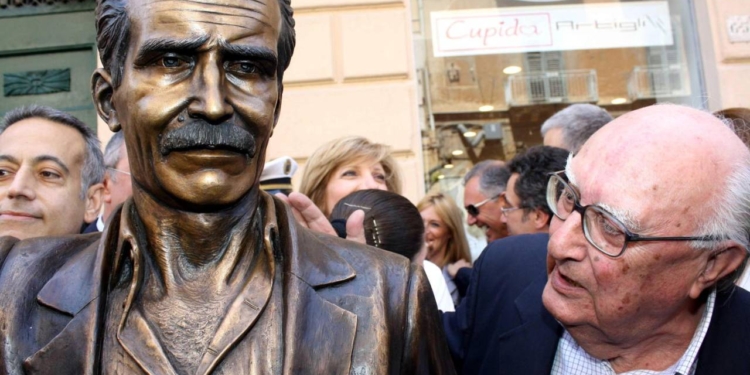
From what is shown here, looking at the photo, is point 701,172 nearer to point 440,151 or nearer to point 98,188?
point 98,188

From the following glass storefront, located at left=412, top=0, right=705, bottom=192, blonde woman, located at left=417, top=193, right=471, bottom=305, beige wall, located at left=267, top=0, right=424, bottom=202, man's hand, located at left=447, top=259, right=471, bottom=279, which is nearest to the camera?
man's hand, located at left=447, top=259, right=471, bottom=279

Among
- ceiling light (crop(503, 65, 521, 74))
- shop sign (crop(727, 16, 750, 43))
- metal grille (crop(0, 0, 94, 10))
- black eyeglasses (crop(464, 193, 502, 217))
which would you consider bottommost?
black eyeglasses (crop(464, 193, 502, 217))

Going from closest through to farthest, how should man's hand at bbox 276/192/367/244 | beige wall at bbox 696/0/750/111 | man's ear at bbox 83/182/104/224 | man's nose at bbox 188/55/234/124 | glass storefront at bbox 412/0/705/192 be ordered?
1. man's nose at bbox 188/55/234/124
2. man's hand at bbox 276/192/367/244
3. man's ear at bbox 83/182/104/224
4. beige wall at bbox 696/0/750/111
5. glass storefront at bbox 412/0/705/192

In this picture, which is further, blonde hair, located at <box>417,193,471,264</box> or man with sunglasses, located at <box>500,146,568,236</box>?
blonde hair, located at <box>417,193,471,264</box>

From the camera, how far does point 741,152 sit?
1886 mm

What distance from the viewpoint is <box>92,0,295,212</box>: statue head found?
1.38 m

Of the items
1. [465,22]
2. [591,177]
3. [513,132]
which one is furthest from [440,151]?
[591,177]

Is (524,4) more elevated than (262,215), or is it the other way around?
(524,4)

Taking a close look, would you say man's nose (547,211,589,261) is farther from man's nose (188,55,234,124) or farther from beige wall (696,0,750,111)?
beige wall (696,0,750,111)

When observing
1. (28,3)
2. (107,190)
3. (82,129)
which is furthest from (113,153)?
(28,3)

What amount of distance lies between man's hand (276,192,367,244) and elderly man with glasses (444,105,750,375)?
1.95 feet

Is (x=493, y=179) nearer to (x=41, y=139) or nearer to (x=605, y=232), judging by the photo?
(x=605, y=232)

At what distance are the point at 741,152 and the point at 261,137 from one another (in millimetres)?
1165

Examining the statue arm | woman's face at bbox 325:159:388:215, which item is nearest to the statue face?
the statue arm
